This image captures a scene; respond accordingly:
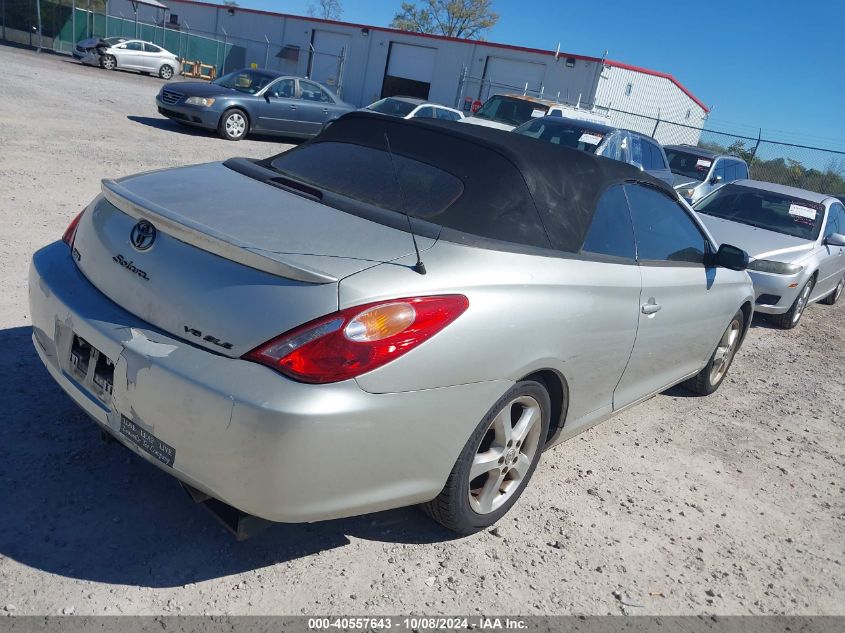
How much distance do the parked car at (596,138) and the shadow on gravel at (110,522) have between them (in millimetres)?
9431

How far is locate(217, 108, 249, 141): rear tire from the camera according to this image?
46.4ft

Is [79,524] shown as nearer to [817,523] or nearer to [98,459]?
[98,459]

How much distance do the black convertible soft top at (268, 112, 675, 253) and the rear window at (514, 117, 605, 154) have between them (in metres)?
8.13

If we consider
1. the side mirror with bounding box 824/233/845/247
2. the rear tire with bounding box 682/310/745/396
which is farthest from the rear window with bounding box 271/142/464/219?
the side mirror with bounding box 824/233/845/247

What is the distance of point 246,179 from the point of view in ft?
10.6

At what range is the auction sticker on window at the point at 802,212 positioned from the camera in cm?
868

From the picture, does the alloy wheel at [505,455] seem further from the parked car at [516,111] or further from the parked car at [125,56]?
the parked car at [125,56]

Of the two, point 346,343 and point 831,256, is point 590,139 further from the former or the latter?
point 346,343

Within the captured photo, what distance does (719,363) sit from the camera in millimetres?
5328

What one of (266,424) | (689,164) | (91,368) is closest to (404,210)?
(266,424)

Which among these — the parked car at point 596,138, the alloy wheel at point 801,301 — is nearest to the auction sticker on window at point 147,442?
the alloy wheel at point 801,301

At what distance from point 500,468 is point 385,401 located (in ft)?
3.00

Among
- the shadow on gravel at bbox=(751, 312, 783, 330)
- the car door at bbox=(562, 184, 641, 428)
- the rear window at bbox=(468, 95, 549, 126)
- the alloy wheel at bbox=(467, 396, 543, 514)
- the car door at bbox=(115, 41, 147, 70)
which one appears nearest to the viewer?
the alloy wheel at bbox=(467, 396, 543, 514)

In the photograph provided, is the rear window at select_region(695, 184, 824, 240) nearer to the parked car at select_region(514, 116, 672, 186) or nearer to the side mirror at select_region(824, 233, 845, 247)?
the side mirror at select_region(824, 233, 845, 247)
